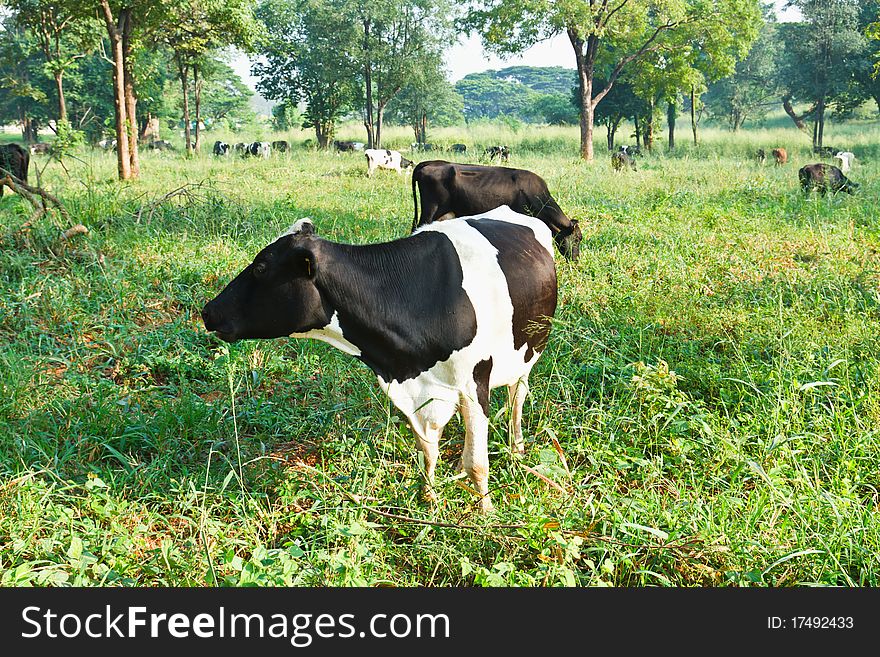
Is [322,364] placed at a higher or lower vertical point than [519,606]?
higher

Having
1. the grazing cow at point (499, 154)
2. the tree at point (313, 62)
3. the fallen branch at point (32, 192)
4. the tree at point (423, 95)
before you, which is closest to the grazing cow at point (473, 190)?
the fallen branch at point (32, 192)

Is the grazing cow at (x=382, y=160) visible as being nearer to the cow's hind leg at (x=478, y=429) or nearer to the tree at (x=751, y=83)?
the cow's hind leg at (x=478, y=429)

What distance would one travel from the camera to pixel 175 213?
26.3 ft

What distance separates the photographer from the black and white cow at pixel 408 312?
9.62ft

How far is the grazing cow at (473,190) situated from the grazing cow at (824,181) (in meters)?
5.80

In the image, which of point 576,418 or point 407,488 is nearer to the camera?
point 407,488

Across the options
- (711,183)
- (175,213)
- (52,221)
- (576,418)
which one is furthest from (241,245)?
(711,183)

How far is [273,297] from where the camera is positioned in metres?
2.91

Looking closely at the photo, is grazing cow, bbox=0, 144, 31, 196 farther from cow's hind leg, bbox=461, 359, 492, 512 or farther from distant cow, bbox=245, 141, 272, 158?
cow's hind leg, bbox=461, 359, 492, 512

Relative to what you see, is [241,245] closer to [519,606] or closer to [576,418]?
[576,418]

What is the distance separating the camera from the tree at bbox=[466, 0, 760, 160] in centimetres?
Answer: 2202

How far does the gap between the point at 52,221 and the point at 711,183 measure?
1094 centimetres

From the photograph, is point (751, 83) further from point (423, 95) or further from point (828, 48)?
point (423, 95)

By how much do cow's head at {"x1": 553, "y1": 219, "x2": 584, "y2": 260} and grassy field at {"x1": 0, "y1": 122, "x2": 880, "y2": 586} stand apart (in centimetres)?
12
